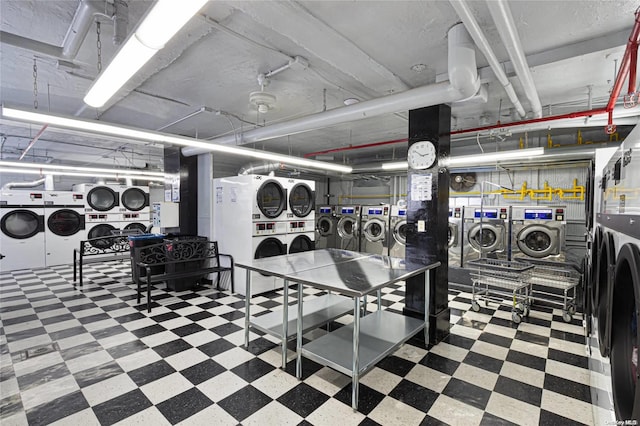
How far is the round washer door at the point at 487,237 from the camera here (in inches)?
205

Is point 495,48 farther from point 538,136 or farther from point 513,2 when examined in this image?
point 538,136

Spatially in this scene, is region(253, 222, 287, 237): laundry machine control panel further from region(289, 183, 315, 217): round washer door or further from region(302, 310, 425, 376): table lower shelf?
region(302, 310, 425, 376): table lower shelf

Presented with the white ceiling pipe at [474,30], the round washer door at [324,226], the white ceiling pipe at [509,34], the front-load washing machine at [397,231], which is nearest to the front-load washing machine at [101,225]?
the round washer door at [324,226]

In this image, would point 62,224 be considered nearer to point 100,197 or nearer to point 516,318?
point 100,197

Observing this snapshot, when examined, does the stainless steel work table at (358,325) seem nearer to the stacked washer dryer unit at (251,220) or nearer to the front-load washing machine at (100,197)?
the stacked washer dryer unit at (251,220)

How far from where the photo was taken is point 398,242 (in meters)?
6.91

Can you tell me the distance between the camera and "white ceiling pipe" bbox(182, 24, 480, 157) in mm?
2268

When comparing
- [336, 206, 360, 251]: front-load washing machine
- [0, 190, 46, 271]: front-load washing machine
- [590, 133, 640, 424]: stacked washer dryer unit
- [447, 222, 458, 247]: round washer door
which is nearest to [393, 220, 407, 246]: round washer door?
[447, 222, 458, 247]: round washer door

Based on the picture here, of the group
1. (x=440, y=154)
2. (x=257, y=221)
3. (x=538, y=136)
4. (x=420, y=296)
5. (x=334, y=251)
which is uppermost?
(x=538, y=136)

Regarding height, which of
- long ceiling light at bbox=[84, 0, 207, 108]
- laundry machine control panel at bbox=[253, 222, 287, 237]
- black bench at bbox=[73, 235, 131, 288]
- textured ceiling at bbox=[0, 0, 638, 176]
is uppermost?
textured ceiling at bbox=[0, 0, 638, 176]


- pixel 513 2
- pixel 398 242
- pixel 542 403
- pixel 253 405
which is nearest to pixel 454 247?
pixel 398 242

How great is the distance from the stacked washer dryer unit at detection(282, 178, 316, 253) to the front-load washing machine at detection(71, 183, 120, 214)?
5729mm

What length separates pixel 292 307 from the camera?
346cm

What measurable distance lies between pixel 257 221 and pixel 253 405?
299 centimetres
